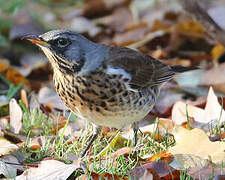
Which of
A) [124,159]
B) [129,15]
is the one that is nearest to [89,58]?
[124,159]

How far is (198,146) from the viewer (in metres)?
4.09

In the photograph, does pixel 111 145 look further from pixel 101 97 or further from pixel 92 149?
pixel 101 97

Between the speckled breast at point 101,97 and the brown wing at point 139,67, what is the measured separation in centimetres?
18

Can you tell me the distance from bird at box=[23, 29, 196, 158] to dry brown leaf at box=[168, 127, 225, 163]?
21.9 inches

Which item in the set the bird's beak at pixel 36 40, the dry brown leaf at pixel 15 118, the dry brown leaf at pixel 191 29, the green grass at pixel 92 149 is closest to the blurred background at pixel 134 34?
Result: the dry brown leaf at pixel 191 29

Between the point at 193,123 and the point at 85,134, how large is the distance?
1.08m

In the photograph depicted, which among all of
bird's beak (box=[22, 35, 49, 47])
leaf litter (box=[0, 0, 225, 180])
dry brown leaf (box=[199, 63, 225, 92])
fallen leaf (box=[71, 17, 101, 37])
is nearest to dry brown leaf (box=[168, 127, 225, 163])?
leaf litter (box=[0, 0, 225, 180])

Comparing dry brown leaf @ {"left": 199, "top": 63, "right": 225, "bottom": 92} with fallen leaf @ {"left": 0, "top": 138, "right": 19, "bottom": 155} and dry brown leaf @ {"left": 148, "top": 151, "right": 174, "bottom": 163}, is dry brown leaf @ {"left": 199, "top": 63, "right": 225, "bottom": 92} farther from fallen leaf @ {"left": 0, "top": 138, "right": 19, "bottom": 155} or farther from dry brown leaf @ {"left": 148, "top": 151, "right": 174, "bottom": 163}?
fallen leaf @ {"left": 0, "top": 138, "right": 19, "bottom": 155}

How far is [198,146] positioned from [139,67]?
1.25 m

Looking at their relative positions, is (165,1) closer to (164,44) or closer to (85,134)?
(164,44)

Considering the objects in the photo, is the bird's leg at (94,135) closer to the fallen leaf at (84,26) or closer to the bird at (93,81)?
the bird at (93,81)

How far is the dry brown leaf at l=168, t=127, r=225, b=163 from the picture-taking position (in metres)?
3.95

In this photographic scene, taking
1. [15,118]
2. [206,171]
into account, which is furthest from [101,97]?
[15,118]

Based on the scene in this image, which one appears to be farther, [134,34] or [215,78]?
[134,34]
